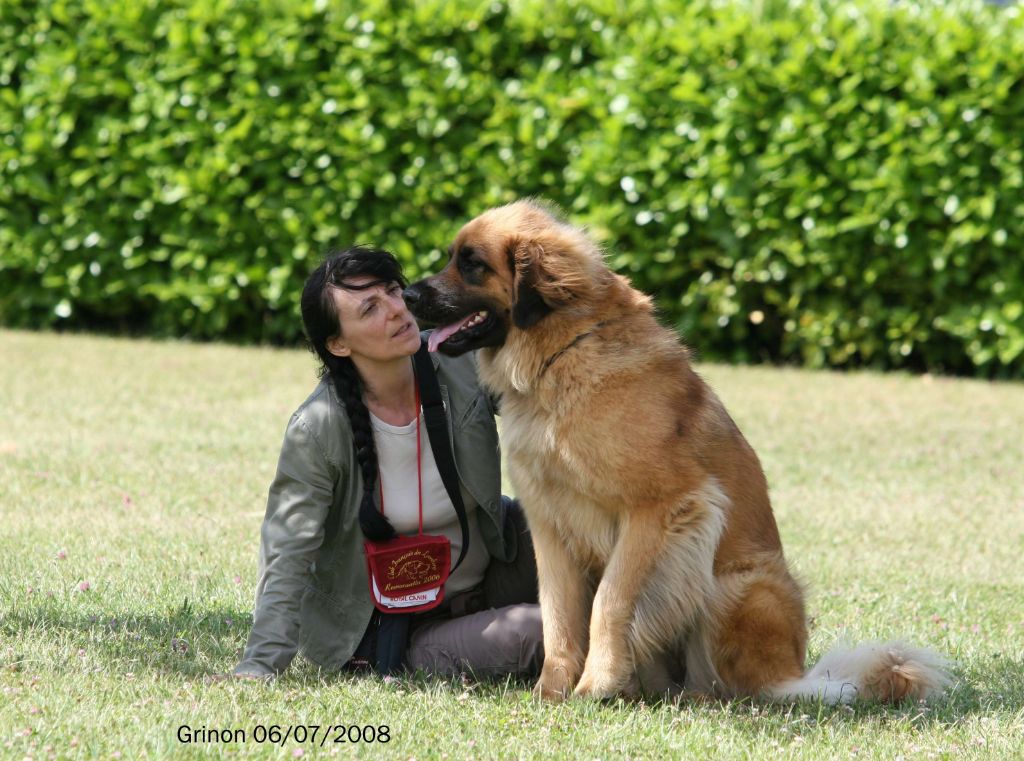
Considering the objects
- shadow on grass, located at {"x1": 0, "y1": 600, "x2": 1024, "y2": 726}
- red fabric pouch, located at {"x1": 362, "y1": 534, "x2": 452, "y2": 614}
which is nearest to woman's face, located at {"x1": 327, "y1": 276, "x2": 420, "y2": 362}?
red fabric pouch, located at {"x1": 362, "y1": 534, "x2": 452, "y2": 614}

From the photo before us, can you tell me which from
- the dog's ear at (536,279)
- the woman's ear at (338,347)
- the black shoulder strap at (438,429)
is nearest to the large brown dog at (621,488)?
the dog's ear at (536,279)

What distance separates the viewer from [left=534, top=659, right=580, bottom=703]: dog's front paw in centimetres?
440

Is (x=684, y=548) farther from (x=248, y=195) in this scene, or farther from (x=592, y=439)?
(x=248, y=195)

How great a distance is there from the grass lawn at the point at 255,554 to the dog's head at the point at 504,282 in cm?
120

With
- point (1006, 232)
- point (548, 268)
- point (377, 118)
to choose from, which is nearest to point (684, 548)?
point (548, 268)

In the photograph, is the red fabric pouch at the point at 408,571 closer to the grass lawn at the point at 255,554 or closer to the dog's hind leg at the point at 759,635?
the grass lawn at the point at 255,554

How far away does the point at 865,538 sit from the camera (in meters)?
6.98

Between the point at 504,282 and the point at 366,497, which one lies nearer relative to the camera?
the point at 504,282

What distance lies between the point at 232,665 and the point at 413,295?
4.66 feet

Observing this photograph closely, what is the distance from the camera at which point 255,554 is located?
632 cm

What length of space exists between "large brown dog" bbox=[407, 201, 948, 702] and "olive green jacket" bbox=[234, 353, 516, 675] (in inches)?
11.0

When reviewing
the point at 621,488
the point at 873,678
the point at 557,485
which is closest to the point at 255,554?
the point at 557,485

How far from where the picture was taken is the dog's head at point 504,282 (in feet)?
14.4

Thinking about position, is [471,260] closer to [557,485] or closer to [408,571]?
[557,485]
